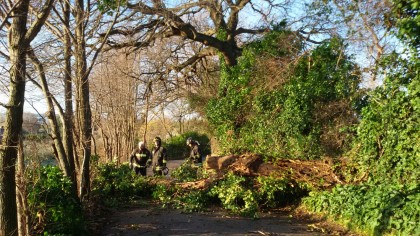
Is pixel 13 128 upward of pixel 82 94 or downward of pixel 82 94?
downward

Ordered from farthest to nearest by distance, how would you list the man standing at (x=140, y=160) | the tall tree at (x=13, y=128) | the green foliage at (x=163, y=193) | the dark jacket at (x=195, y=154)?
the dark jacket at (x=195, y=154), the man standing at (x=140, y=160), the green foliage at (x=163, y=193), the tall tree at (x=13, y=128)

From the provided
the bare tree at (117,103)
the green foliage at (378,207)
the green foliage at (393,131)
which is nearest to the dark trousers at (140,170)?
the bare tree at (117,103)

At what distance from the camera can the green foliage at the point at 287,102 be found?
12.9 metres

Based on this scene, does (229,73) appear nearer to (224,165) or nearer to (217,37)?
(217,37)

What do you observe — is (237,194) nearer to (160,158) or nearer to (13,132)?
(160,158)

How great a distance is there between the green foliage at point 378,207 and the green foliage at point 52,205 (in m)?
4.91

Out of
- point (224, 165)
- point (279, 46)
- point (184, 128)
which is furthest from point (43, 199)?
point (184, 128)

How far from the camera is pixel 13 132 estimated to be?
6.03m

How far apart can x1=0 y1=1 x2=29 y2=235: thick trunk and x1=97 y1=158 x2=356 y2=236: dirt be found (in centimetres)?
269

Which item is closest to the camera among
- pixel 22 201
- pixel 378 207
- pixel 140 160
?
pixel 22 201

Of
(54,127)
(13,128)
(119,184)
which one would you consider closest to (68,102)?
(54,127)

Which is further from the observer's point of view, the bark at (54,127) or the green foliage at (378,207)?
the bark at (54,127)

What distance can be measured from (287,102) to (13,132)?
9271 mm

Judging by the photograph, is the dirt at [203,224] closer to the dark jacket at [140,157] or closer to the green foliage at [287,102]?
the green foliage at [287,102]
